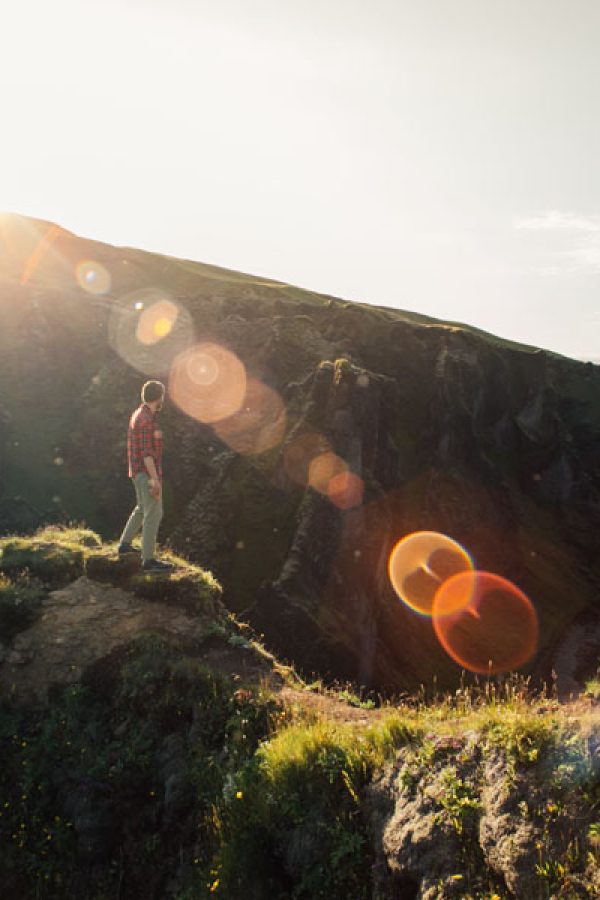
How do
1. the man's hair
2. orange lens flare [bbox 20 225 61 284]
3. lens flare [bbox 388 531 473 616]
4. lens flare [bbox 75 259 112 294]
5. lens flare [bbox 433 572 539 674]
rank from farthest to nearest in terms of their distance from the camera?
orange lens flare [bbox 20 225 61 284]
lens flare [bbox 75 259 112 294]
lens flare [bbox 388 531 473 616]
lens flare [bbox 433 572 539 674]
the man's hair

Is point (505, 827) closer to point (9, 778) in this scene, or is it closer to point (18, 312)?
point (9, 778)

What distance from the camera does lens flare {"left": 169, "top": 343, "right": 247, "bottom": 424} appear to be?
1764 inches

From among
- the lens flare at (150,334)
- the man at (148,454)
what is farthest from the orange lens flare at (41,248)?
the man at (148,454)

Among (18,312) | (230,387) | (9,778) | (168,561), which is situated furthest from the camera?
(230,387)

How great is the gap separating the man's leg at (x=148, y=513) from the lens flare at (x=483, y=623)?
112 ft

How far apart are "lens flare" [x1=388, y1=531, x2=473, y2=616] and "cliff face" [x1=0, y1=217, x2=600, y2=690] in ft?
4.58

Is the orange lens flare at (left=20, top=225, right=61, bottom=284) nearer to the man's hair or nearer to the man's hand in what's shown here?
the man's hair

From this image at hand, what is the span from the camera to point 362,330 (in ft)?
227

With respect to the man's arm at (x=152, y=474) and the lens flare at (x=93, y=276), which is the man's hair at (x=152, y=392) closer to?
the man's arm at (x=152, y=474)

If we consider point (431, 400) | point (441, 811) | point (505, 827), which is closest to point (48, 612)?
point (441, 811)

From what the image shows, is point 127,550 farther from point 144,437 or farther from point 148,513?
point 144,437

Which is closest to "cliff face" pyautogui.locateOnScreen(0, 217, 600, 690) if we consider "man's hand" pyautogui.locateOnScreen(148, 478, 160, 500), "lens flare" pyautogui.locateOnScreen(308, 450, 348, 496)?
"lens flare" pyautogui.locateOnScreen(308, 450, 348, 496)

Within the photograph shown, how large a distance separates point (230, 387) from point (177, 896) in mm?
44191

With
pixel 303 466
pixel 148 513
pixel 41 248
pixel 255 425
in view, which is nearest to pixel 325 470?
pixel 303 466
